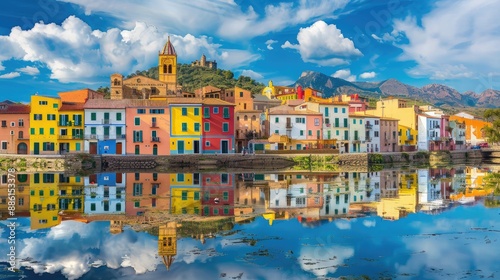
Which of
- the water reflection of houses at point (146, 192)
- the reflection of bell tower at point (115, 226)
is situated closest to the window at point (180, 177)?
the water reflection of houses at point (146, 192)

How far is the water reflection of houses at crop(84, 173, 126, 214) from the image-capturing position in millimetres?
23781

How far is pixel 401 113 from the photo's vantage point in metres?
83.8

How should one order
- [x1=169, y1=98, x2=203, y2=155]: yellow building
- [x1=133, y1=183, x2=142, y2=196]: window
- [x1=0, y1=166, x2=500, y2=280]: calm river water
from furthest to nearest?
1. [x1=169, y1=98, x2=203, y2=155]: yellow building
2. [x1=133, y1=183, x2=142, y2=196]: window
3. [x1=0, y1=166, x2=500, y2=280]: calm river water

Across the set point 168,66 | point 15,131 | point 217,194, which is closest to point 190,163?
point 15,131

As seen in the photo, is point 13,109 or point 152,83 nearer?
point 13,109

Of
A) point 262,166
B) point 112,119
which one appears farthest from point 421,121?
point 112,119

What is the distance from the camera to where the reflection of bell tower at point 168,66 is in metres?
89.3

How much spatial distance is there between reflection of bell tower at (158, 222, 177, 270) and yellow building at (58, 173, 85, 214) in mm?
6888

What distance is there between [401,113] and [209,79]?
2636 inches

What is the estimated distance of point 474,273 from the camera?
42.6 ft

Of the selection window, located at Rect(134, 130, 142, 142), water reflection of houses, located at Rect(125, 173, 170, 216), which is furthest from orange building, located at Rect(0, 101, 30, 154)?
water reflection of houses, located at Rect(125, 173, 170, 216)

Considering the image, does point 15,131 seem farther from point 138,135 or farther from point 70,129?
point 138,135

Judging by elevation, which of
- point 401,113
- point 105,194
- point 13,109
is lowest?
point 105,194

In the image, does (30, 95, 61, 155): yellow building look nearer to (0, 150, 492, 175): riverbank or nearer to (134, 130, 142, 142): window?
(0, 150, 492, 175): riverbank
